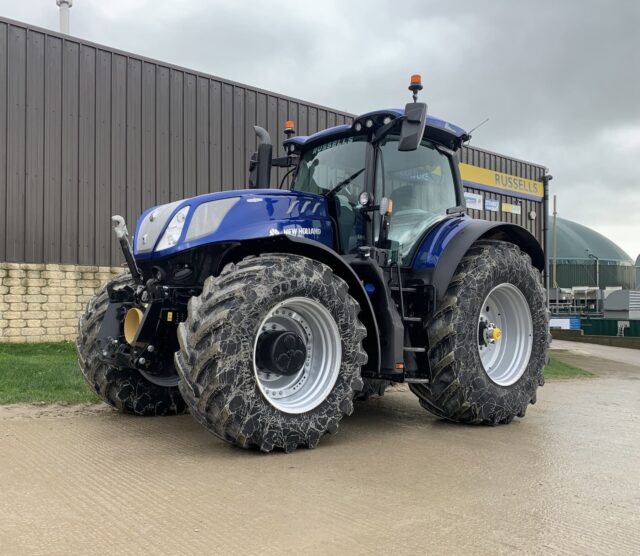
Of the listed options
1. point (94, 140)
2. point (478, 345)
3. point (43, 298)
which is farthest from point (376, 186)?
point (94, 140)

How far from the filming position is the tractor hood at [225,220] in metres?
4.52

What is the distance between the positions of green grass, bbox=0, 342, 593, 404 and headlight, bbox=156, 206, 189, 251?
255 cm

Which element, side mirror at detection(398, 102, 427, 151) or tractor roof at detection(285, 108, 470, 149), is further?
tractor roof at detection(285, 108, 470, 149)

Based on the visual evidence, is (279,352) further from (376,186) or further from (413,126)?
(413,126)

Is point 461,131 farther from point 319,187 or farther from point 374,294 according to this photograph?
point 374,294

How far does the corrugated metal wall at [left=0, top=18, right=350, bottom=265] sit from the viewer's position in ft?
35.8

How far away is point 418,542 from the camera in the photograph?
282 centimetres

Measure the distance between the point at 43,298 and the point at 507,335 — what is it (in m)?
8.24

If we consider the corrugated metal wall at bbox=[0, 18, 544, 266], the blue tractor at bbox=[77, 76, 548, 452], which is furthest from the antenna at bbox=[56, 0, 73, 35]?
the blue tractor at bbox=[77, 76, 548, 452]

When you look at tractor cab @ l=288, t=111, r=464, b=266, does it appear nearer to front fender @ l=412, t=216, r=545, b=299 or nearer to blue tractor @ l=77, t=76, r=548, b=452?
blue tractor @ l=77, t=76, r=548, b=452

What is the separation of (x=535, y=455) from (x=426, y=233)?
2.11 meters

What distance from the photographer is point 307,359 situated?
4758mm

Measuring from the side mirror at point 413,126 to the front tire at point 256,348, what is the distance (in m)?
1.18

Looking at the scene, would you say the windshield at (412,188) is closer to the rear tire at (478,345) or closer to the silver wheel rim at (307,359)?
the rear tire at (478,345)
